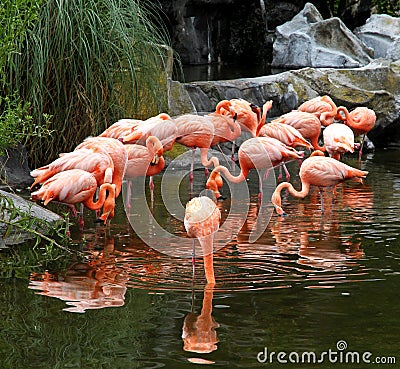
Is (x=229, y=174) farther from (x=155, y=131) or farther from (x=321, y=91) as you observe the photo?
(x=321, y=91)

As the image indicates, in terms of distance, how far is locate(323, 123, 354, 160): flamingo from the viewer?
722cm

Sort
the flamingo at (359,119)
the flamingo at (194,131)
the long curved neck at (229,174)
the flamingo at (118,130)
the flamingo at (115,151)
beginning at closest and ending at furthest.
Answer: the flamingo at (115,151) → the long curved neck at (229,174) → the flamingo at (118,130) → the flamingo at (194,131) → the flamingo at (359,119)

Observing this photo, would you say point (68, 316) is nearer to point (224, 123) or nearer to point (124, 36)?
point (124, 36)

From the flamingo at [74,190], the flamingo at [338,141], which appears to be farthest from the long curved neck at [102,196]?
→ the flamingo at [338,141]

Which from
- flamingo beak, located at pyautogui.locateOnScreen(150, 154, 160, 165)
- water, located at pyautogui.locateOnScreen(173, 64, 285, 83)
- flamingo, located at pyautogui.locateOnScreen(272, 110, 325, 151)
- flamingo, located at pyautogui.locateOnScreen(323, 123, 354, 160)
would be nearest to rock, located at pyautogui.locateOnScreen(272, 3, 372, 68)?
water, located at pyautogui.locateOnScreen(173, 64, 285, 83)

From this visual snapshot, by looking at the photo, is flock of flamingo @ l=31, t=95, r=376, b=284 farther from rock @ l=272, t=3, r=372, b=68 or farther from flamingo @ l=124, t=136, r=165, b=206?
rock @ l=272, t=3, r=372, b=68

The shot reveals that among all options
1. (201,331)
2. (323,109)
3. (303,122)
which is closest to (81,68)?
(303,122)

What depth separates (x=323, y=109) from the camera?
8195mm

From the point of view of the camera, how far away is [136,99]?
673 cm

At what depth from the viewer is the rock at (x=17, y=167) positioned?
6.31 metres

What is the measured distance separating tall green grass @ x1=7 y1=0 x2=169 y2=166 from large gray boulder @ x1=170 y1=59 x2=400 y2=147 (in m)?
1.75

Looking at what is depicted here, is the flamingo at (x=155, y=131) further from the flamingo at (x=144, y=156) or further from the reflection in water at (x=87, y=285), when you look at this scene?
the reflection in water at (x=87, y=285)

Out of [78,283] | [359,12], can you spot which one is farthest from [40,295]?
[359,12]

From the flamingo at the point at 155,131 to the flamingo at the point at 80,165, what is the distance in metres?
0.80
